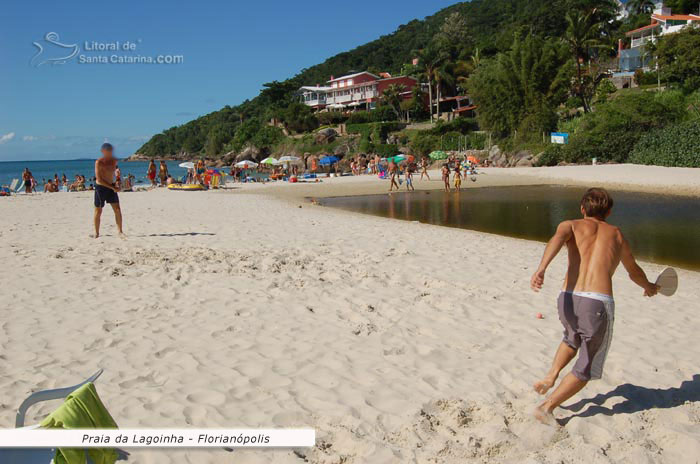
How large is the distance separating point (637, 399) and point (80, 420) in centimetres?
357

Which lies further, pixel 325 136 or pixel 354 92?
pixel 354 92

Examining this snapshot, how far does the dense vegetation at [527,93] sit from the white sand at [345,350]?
3096cm

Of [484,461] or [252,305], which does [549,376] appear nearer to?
[484,461]

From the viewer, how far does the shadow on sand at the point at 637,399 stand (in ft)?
11.6

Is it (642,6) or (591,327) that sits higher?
(642,6)

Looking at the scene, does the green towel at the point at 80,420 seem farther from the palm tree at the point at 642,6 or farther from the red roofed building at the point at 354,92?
the palm tree at the point at 642,6

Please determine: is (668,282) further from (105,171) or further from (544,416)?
(105,171)

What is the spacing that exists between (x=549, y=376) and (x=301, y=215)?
11797mm

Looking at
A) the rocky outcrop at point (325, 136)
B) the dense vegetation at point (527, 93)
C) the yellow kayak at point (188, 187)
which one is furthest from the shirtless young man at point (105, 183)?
the rocky outcrop at point (325, 136)

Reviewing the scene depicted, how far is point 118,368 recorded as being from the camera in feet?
13.3

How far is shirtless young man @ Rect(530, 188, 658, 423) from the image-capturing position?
3121 millimetres

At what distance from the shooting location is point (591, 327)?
3.11m

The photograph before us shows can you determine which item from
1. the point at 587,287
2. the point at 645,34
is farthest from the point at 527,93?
the point at 587,287

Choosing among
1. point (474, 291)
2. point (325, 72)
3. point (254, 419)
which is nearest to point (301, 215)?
point (474, 291)
